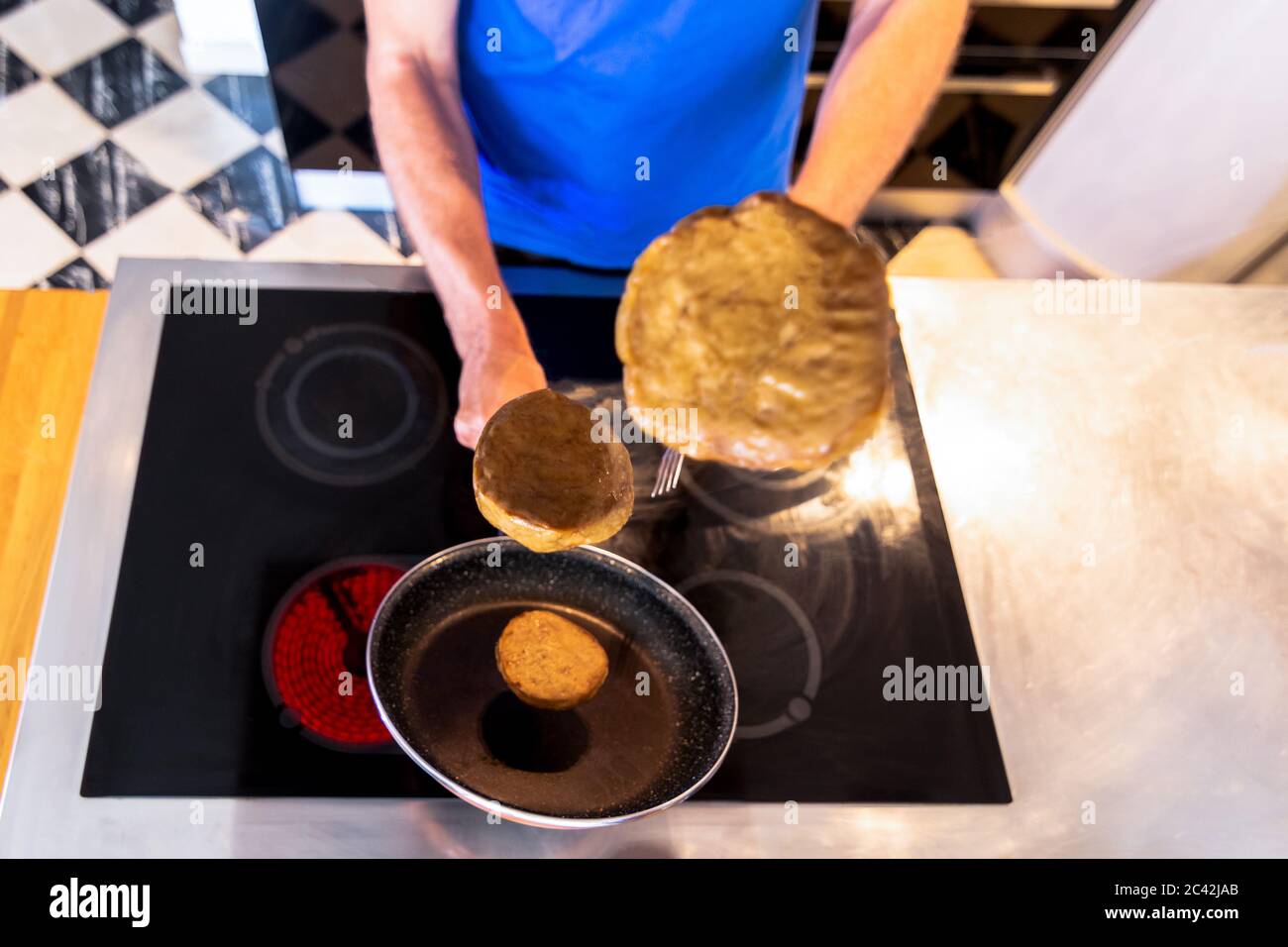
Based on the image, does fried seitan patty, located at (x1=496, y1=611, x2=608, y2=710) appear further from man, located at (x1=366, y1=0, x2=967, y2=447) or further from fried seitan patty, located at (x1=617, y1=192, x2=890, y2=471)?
fried seitan patty, located at (x1=617, y1=192, x2=890, y2=471)

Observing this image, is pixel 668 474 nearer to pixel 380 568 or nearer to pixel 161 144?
pixel 380 568

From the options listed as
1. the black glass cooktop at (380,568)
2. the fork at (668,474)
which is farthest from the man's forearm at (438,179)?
the fork at (668,474)

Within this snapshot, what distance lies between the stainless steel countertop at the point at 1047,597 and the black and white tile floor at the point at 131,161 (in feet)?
4.09

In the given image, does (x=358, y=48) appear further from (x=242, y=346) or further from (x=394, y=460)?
(x=394, y=460)

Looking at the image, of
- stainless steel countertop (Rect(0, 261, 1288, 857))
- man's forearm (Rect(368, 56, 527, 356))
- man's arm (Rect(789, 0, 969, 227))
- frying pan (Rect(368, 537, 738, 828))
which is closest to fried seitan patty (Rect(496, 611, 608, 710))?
frying pan (Rect(368, 537, 738, 828))

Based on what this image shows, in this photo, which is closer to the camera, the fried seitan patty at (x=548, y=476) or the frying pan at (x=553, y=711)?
Result: the fried seitan patty at (x=548, y=476)

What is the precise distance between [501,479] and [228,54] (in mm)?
Result: 2593

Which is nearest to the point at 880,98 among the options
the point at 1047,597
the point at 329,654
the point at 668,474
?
the point at 668,474

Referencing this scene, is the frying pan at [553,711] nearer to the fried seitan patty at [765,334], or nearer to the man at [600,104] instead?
the man at [600,104]

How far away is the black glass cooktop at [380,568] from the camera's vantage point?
3.46 ft

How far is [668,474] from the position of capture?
128 centimetres

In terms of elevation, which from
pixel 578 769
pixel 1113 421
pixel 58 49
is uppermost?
pixel 58 49
